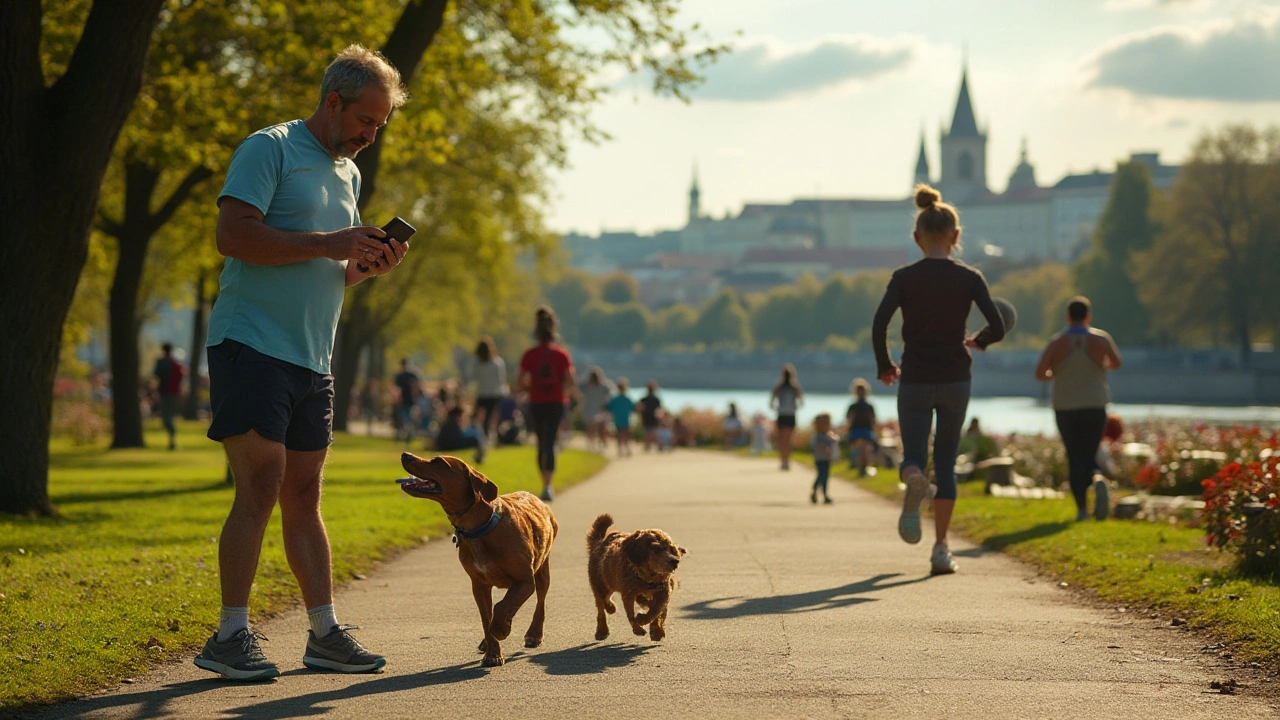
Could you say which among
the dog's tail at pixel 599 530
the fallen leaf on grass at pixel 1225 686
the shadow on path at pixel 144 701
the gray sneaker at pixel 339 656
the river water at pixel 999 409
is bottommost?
the river water at pixel 999 409

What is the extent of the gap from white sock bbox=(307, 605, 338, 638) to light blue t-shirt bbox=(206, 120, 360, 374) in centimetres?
83

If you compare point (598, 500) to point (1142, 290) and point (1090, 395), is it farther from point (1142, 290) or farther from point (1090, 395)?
point (1142, 290)

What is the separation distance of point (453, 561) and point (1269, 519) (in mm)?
4634

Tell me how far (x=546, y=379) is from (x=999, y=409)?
7716cm

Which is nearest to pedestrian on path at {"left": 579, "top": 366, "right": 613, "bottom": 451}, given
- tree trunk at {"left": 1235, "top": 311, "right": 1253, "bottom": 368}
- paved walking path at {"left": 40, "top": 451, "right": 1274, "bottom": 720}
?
paved walking path at {"left": 40, "top": 451, "right": 1274, "bottom": 720}

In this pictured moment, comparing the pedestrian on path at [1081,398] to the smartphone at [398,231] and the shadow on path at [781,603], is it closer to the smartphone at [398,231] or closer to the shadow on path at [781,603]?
the shadow on path at [781,603]

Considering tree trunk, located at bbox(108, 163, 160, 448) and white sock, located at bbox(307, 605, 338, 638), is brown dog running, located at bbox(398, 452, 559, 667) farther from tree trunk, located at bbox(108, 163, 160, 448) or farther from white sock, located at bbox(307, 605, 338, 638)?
tree trunk, located at bbox(108, 163, 160, 448)

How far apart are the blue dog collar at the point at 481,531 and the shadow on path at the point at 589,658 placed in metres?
0.55

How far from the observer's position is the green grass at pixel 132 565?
5.87 metres

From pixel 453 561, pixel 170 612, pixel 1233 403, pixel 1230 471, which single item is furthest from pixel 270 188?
pixel 1233 403

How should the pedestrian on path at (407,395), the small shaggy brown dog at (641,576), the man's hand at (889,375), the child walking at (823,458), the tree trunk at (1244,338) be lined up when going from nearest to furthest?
1. the small shaggy brown dog at (641,576)
2. the man's hand at (889,375)
3. the child walking at (823,458)
4. the pedestrian on path at (407,395)
5. the tree trunk at (1244,338)

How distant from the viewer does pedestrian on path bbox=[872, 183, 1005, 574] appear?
9008mm

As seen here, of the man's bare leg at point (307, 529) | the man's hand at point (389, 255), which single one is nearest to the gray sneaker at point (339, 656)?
the man's bare leg at point (307, 529)

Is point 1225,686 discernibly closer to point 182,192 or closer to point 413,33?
point 413,33
